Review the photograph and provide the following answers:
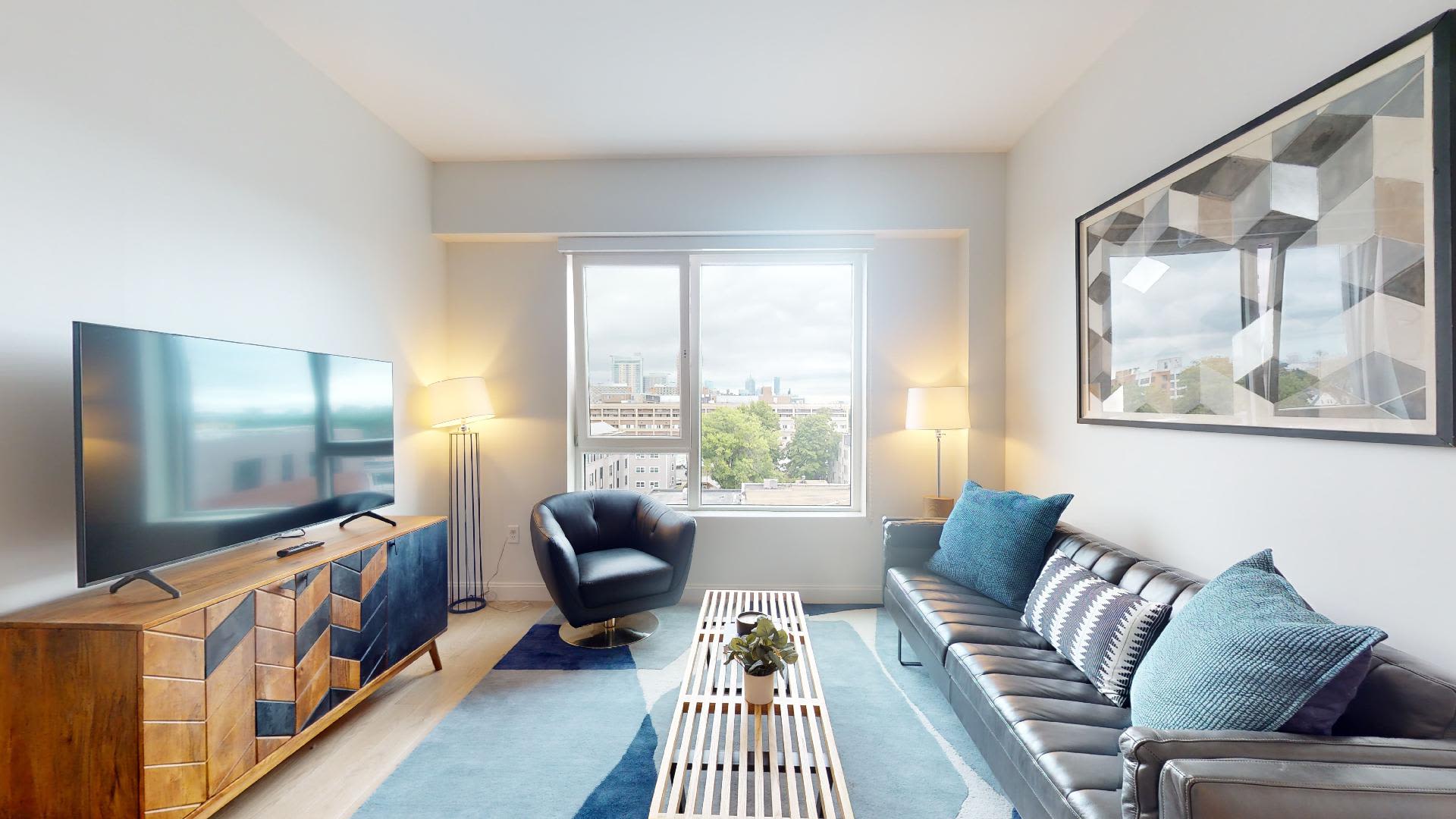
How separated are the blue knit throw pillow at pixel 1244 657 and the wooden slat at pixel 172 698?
2.36m

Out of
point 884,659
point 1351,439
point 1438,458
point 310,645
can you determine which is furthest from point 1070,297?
point 310,645

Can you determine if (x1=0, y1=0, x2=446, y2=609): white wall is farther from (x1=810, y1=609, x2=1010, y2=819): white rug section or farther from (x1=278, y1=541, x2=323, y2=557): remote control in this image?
(x1=810, y1=609, x2=1010, y2=819): white rug section

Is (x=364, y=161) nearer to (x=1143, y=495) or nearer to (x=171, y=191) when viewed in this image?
(x=171, y=191)

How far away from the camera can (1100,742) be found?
135 centimetres

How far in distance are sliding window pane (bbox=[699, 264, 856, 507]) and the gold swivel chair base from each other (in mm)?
884

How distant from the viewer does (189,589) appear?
160 centimetres

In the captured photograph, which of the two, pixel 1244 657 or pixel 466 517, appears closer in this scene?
pixel 1244 657

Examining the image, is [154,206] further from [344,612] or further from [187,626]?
[344,612]

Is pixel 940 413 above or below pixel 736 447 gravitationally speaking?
above

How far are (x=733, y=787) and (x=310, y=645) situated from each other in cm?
150

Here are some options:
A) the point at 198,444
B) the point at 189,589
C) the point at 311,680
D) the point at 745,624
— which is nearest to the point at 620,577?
the point at 745,624

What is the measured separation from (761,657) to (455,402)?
2406mm

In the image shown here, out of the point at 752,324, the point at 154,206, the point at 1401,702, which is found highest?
the point at 154,206

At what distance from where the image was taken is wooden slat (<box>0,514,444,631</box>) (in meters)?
1.38
